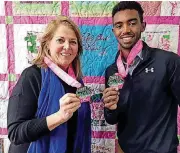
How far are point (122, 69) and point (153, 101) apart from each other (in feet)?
0.73

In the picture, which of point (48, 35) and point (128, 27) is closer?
point (48, 35)

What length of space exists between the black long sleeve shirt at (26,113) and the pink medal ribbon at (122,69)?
0.36 m

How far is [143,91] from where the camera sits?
1272 millimetres

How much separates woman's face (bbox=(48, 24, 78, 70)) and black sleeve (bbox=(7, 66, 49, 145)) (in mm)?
114

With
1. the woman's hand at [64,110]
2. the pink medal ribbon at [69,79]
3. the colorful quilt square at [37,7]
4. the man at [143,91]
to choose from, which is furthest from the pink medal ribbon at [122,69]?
the colorful quilt square at [37,7]

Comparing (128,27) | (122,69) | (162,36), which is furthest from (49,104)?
(162,36)

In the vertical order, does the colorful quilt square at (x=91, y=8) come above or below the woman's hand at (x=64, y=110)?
above

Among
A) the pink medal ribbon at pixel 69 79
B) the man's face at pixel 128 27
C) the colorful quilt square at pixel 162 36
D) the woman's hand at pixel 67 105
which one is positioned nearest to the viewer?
the woman's hand at pixel 67 105

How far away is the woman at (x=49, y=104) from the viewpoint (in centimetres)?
109

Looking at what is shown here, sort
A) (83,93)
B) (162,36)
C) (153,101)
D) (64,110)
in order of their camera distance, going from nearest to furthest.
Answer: (64,110) < (83,93) < (153,101) < (162,36)

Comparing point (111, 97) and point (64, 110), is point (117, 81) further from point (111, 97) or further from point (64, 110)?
point (64, 110)

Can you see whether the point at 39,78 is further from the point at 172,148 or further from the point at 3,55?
the point at 172,148

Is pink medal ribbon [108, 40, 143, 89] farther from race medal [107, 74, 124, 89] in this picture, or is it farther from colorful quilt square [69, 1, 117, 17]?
colorful quilt square [69, 1, 117, 17]

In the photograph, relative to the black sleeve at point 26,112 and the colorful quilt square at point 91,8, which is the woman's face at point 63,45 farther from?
the colorful quilt square at point 91,8
